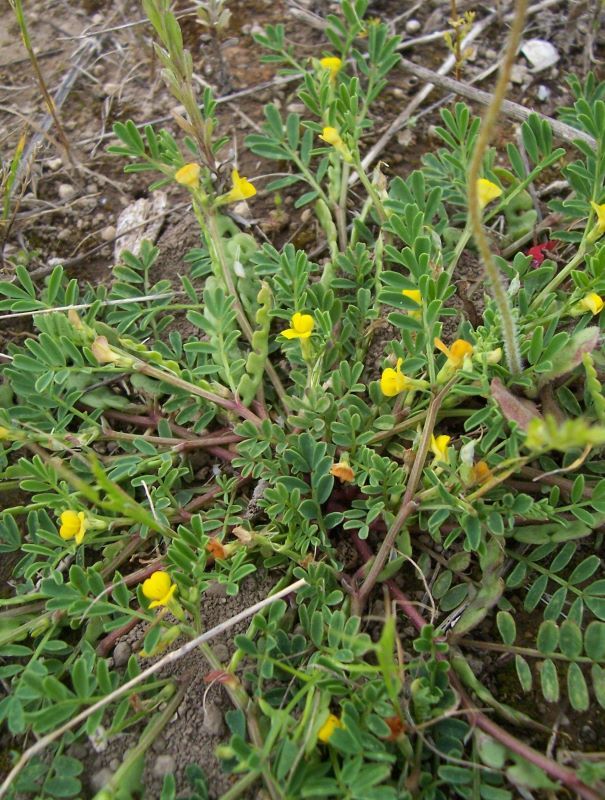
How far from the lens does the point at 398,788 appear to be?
1438mm

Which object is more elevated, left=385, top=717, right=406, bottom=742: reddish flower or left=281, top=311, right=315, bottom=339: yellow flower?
left=281, top=311, right=315, bottom=339: yellow flower

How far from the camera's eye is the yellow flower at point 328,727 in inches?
56.6

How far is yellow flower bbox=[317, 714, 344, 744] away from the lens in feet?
4.72

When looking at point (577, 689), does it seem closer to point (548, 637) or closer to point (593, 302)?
point (548, 637)

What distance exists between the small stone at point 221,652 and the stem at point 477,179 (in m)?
0.99

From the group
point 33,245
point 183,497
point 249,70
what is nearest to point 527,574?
point 183,497

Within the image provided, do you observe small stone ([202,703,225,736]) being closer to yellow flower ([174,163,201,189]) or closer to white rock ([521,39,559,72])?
yellow flower ([174,163,201,189])

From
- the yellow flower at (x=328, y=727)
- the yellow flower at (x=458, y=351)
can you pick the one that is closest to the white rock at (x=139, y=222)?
the yellow flower at (x=458, y=351)

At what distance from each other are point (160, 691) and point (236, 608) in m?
0.26

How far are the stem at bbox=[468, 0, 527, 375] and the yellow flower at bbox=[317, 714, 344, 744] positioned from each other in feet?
2.98

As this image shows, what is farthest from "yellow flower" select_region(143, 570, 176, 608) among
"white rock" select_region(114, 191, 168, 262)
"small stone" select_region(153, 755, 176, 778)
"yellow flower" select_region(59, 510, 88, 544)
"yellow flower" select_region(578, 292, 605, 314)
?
"white rock" select_region(114, 191, 168, 262)

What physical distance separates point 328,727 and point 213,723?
0.32m

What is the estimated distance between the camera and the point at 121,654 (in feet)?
5.84

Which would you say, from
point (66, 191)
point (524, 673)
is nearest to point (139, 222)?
point (66, 191)
